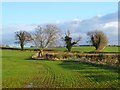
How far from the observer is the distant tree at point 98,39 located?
83412 mm

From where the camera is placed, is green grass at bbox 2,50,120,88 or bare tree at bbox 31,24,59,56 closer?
green grass at bbox 2,50,120,88

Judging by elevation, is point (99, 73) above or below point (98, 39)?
below

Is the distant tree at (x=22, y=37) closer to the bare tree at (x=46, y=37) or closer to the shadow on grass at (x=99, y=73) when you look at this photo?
the bare tree at (x=46, y=37)

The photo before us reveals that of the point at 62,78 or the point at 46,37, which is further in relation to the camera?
the point at 46,37

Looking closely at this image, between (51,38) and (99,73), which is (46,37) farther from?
(99,73)

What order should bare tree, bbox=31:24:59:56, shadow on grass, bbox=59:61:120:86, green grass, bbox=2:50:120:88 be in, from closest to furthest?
green grass, bbox=2:50:120:88 → shadow on grass, bbox=59:61:120:86 → bare tree, bbox=31:24:59:56

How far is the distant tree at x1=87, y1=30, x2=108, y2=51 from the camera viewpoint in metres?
83.4

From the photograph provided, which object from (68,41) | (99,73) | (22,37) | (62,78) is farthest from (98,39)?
(62,78)

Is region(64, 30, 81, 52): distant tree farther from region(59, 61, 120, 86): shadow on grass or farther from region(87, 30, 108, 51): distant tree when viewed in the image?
region(59, 61, 120, 86): shadow on grass

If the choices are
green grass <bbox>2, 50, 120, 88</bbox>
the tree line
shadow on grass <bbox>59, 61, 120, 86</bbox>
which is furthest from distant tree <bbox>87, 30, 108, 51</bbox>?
green grass <bbox>2, 50, 120, 88</bbox>

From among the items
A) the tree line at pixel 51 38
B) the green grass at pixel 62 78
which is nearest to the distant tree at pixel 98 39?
the tree line at pixel 51 38

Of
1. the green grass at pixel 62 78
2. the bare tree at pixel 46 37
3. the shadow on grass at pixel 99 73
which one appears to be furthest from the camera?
the bare tree at pixel 46 37

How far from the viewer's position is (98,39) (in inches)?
3337

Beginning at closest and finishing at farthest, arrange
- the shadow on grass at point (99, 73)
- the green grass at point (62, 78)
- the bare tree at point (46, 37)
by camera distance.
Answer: the green grass at point (62, 78) < the shadow on grass at point (99, 73) < the bare tree at point (46, 37)
